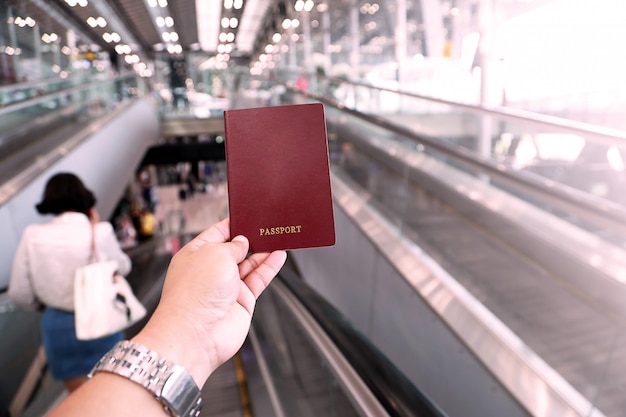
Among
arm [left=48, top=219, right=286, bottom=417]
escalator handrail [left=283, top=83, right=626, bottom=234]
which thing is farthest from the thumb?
escalator handrail [left=283, top=83, right=626, bottom=234]

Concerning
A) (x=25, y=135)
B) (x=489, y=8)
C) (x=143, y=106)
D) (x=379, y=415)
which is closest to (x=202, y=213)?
(x=143, y=106)

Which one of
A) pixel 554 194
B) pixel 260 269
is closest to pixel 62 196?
pixel 260 269

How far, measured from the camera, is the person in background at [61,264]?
220cm

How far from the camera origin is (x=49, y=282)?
7.36ft

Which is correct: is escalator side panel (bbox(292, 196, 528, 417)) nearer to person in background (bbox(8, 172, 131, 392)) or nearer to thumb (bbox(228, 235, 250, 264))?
thumb (bbox(228, 235, 250, 264))

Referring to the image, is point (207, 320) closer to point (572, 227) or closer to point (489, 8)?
point (572, 227)

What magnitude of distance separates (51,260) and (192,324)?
1780 millimetres

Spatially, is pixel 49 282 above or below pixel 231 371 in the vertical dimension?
above

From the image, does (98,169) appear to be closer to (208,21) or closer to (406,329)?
(406,329)

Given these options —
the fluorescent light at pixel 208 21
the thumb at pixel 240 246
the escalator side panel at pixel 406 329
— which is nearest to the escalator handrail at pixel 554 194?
the escalator side panel at pixel 406 329

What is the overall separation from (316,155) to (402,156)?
305 centimetres

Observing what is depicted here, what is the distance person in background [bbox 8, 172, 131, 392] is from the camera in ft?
7.23

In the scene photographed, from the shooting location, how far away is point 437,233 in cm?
341

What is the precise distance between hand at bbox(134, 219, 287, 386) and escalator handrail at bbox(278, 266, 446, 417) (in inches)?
22.7
